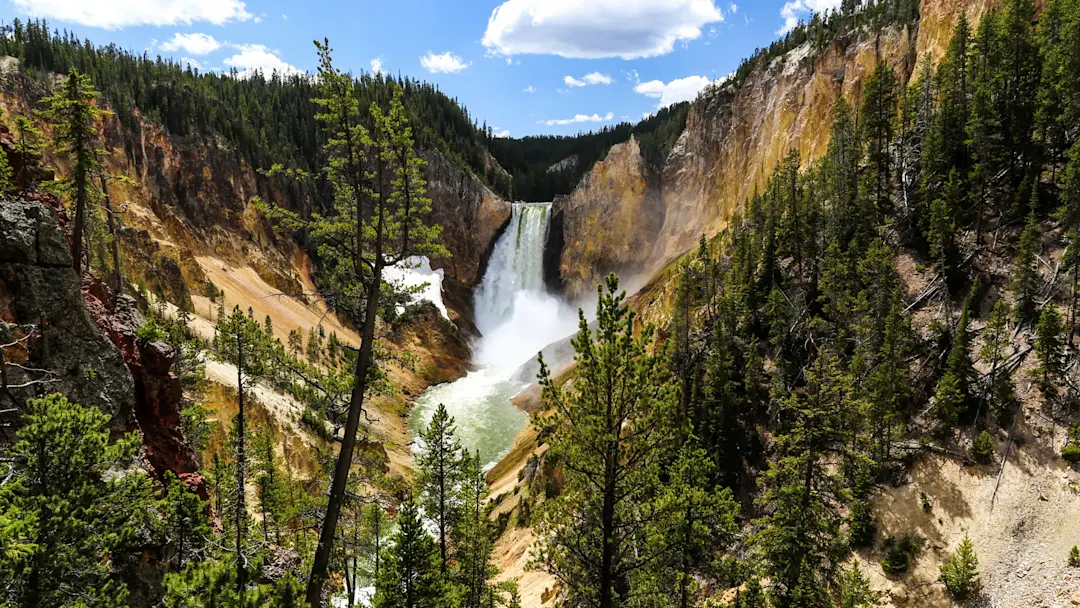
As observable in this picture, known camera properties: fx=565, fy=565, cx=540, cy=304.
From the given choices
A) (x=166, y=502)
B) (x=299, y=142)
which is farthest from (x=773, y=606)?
(x=299, y=142)

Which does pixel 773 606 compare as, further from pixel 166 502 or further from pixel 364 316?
pixel 166 502

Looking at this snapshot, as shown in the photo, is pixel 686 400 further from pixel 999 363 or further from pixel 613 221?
pixel 613 221

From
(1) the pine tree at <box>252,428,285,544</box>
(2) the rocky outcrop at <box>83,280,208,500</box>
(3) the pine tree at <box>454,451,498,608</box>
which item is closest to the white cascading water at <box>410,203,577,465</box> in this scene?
(1) the pine tree at <box>252,428,285,544</box>

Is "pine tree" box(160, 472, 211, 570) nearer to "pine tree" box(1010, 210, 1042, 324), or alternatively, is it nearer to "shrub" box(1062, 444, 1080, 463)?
Result: "shrub" box(1062, 444, 1080, 463)

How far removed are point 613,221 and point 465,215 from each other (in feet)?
90.8

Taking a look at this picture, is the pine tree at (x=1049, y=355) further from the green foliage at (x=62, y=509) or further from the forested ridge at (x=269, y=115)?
the forested ridge at (x=269, y=115)

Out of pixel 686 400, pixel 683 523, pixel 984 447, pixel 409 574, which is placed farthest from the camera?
pixel 686 400

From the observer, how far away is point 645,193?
319ft

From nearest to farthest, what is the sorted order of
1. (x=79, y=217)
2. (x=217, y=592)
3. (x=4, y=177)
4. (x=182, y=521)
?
(x=217, y=592)
(x=182, y=521)
(x=4, y=177)
(x=79, y=217)

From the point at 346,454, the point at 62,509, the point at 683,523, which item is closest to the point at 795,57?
the point at 683,523

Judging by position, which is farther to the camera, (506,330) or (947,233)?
(506,330)

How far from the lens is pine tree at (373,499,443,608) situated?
14.6m

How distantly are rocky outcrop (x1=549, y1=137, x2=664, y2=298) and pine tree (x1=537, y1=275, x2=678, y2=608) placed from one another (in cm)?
8385

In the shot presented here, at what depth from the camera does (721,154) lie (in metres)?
84.8
